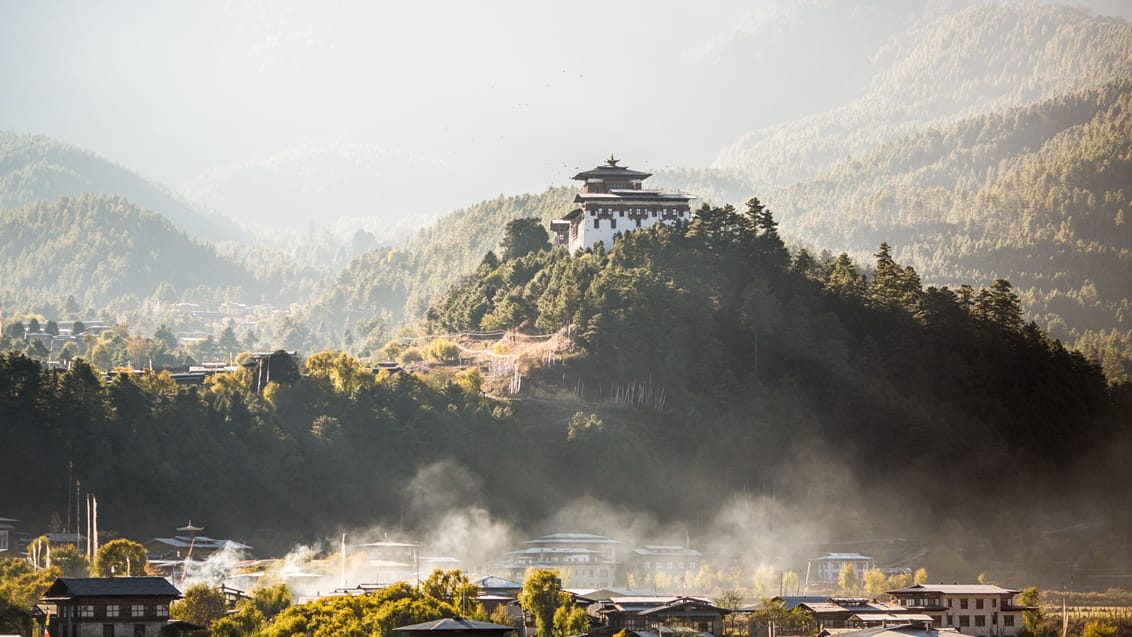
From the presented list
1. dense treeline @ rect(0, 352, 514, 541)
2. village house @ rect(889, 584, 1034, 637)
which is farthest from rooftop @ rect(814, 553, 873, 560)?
dense treeline @ rect(0, 352, 514, 541)

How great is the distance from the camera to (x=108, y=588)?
89812 mm

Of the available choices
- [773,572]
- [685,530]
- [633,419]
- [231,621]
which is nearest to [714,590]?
[773,572]

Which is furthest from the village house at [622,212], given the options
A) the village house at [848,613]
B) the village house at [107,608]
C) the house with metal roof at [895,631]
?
the village house at [107,608]

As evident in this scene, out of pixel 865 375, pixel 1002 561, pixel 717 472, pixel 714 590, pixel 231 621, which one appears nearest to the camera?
pixel 231 621

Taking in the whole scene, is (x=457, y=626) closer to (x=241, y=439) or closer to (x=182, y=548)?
(x=182, y=548)

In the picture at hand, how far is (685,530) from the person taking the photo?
13400cm

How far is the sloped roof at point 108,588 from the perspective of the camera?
8931cm

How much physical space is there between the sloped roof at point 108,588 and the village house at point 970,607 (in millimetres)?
35774

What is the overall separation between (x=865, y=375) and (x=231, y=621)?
2790 inches

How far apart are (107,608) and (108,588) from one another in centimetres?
78

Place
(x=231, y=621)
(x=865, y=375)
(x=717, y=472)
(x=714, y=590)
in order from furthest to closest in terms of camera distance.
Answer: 1. (x=865, y=375)
2. (x=717, y=472)
3. (x=714, y=590)
4. (x=231, y=621)

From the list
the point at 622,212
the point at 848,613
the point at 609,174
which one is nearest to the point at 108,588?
the point at 848,613

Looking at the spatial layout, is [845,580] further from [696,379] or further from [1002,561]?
[696,379]

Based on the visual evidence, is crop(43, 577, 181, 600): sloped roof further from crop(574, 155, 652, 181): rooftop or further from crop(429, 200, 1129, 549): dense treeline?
crop(574, 155, 652, 181): rooftop
